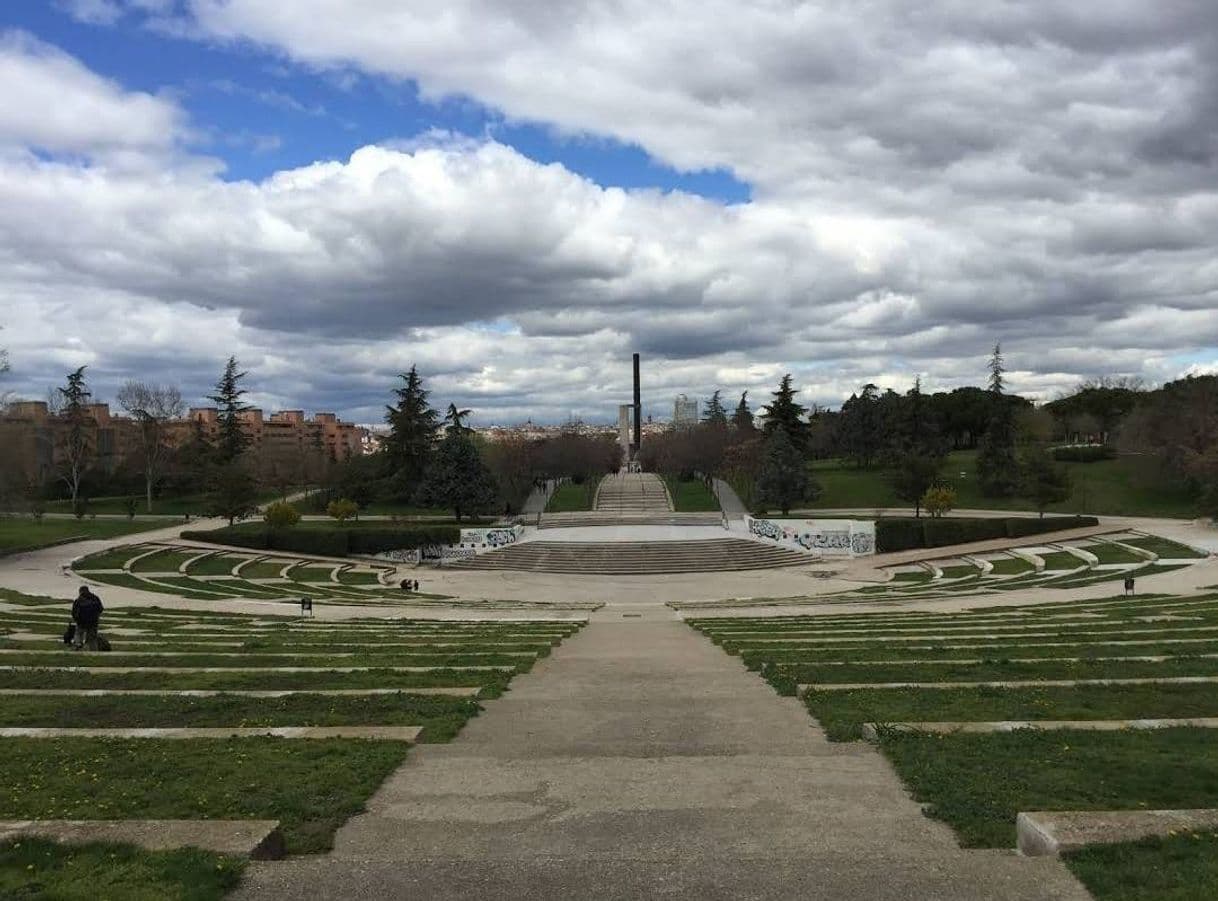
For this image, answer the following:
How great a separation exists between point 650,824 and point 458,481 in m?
53.0

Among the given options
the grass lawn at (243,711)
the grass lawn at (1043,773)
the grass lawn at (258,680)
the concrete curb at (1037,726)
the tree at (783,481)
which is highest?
the tree at (783,481)

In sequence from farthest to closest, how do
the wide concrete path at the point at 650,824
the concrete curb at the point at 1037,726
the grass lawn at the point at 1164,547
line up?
the grass lawn at the point at 1164,547
the concrete curb at the point at 1037,726
the wide concrete path at the point at 650,824

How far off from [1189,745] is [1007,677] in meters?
3.42

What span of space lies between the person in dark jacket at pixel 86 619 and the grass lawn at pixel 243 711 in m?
4.95

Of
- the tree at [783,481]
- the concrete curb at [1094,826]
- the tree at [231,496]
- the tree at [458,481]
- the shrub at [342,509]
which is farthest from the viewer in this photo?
the tree at [783,481]

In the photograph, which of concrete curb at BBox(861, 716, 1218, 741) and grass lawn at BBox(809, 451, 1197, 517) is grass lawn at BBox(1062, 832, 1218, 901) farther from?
grass lawn at BBox(809, 451, 1197, 517)

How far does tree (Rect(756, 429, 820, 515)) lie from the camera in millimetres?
59094

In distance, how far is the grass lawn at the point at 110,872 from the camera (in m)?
4.62

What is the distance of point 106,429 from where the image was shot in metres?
84.5

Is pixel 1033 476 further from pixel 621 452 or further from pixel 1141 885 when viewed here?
pixel 621 452

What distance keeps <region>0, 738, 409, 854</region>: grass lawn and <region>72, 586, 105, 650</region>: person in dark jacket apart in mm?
7403

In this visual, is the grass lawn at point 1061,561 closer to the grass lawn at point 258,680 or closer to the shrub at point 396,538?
the shrub at point 396,538

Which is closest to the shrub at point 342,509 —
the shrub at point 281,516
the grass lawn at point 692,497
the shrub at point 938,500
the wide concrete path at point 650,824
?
the shrub at point 281,516

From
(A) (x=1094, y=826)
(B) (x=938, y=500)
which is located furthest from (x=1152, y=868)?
(B) (x=938, y=500)
